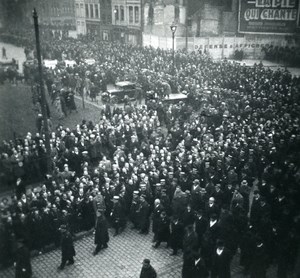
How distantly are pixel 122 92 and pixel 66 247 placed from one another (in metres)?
18.8

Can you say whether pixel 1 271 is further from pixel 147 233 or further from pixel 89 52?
pixel 89 52

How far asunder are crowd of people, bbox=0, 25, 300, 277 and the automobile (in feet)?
14.6

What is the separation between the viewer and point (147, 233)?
1411cm

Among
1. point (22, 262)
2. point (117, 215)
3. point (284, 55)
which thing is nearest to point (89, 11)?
point (284, 55)

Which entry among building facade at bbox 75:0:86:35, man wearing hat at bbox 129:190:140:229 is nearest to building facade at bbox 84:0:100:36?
building facade at bbox 75:0:86:35

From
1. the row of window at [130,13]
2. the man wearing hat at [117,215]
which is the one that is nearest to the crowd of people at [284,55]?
the row of window at [130,13]

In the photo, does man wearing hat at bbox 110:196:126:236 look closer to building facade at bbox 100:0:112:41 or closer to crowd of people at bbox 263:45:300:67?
crowd of people at bbox 263:45:300:67

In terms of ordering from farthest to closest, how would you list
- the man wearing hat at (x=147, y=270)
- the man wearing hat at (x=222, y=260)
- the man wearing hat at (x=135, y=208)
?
the man wearing hat at (x=135, y=208), the man wearing hat at (x=222, y=260), the man wearing hat at (x=147, y=270)

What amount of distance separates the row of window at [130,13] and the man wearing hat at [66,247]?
4198cm

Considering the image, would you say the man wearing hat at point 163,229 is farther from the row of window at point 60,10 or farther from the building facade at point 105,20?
the row of window at point 60,10

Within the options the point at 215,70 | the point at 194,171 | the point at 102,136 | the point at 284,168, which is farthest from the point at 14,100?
the point at 284,168

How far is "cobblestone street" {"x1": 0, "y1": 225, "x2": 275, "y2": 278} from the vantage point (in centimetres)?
1182

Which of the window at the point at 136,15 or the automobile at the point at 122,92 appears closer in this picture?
the automobile at the point at 122,92

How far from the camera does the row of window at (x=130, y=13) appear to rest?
5006cm
